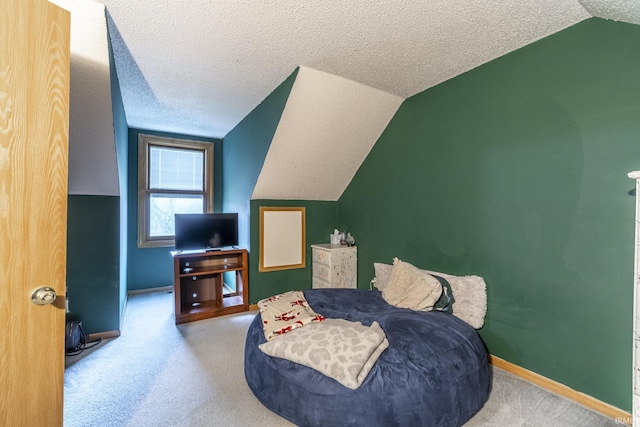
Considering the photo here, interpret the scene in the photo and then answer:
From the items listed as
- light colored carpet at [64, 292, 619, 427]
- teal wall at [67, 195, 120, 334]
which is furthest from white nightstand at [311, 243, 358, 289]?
teal wall at [67, 195, 120, 334]

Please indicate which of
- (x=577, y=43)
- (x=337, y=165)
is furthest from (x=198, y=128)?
(x=577, y=43)

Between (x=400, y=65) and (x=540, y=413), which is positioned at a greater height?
(x=400, y=65)

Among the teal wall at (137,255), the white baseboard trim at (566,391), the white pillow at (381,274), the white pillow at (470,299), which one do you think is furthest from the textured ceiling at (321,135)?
the white baseboard trim at (566,391)

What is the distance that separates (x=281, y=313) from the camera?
7.75 feet

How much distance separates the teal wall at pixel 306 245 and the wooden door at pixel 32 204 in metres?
2.49

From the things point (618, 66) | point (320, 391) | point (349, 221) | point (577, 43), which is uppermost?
point (577, 43)

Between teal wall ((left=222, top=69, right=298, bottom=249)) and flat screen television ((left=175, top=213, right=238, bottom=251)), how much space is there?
0.61 feet

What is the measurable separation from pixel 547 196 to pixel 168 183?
4.91 m

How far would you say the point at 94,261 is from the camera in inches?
110

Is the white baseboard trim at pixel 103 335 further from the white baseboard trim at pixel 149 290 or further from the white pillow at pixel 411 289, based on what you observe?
the white pillow at pixel 411 289

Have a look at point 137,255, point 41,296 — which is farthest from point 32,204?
point 137,255

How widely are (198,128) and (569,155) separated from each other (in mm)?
4417

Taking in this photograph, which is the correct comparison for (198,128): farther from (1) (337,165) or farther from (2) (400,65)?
(2) (400,65)

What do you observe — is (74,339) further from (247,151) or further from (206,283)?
(247,151)
